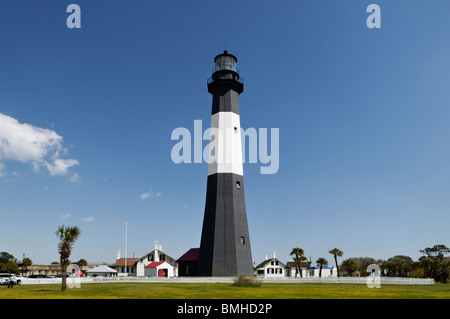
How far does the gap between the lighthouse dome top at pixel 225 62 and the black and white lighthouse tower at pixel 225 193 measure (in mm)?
125

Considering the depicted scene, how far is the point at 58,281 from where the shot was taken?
129 feet

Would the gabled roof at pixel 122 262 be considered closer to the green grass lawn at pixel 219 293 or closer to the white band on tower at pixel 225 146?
the white band on tower at pixel 225 146

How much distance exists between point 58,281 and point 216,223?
59.4 ft

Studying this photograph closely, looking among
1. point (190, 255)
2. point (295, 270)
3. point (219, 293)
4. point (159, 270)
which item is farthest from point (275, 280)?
point (295, 270)

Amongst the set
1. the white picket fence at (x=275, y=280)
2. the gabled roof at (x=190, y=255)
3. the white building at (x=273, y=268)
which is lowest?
the white building at (x=273, y=268)

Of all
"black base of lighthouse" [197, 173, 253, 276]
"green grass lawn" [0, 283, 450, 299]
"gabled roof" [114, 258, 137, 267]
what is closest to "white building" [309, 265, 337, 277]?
"gabled roof" [114, 258, 137, 267]

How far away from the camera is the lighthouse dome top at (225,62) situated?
4375 cm

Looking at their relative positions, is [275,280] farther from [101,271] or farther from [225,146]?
[101,271]

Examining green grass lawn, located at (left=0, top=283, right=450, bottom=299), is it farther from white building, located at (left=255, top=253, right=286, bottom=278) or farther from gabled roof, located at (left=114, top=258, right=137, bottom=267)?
white building, located at (left=255, top=253, right=286, bottom=278)

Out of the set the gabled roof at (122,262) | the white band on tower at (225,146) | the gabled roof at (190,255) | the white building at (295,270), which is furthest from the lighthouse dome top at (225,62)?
the white building at (295,270)

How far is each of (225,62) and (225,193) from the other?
15.9 meters
